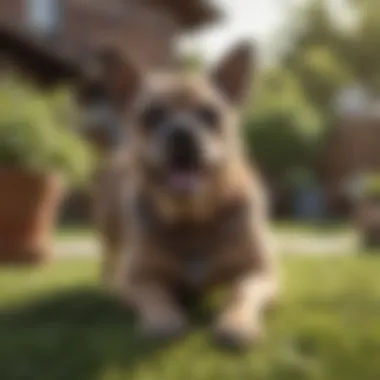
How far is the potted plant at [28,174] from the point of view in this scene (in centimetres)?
296

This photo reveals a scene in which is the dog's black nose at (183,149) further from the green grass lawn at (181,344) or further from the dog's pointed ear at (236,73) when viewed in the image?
the green grass lawn at (181,344)

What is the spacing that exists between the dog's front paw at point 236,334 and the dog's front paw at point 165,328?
89mm

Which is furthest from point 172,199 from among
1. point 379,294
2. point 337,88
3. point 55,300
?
point 337,88

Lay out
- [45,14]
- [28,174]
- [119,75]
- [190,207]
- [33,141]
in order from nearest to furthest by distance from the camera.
→ [190,207], [119,75], [28,174], [33,141], [45,14]

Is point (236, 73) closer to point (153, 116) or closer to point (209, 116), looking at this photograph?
point (209, 116)

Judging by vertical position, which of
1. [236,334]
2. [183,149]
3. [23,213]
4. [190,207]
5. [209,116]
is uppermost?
[23,213]

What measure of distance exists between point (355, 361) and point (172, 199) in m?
0.60

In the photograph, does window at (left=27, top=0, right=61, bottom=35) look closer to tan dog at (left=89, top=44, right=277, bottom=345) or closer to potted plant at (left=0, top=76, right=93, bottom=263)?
potted plant at (left=0, top=76, right=93, bottom=263)

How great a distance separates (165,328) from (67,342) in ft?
0.75

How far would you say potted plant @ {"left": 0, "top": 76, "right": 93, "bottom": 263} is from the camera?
117 inches

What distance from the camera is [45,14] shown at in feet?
28.8

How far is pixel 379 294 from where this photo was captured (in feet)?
6.94

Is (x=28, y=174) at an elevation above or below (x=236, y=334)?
above

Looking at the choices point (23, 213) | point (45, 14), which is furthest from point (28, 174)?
point (45, 14)
